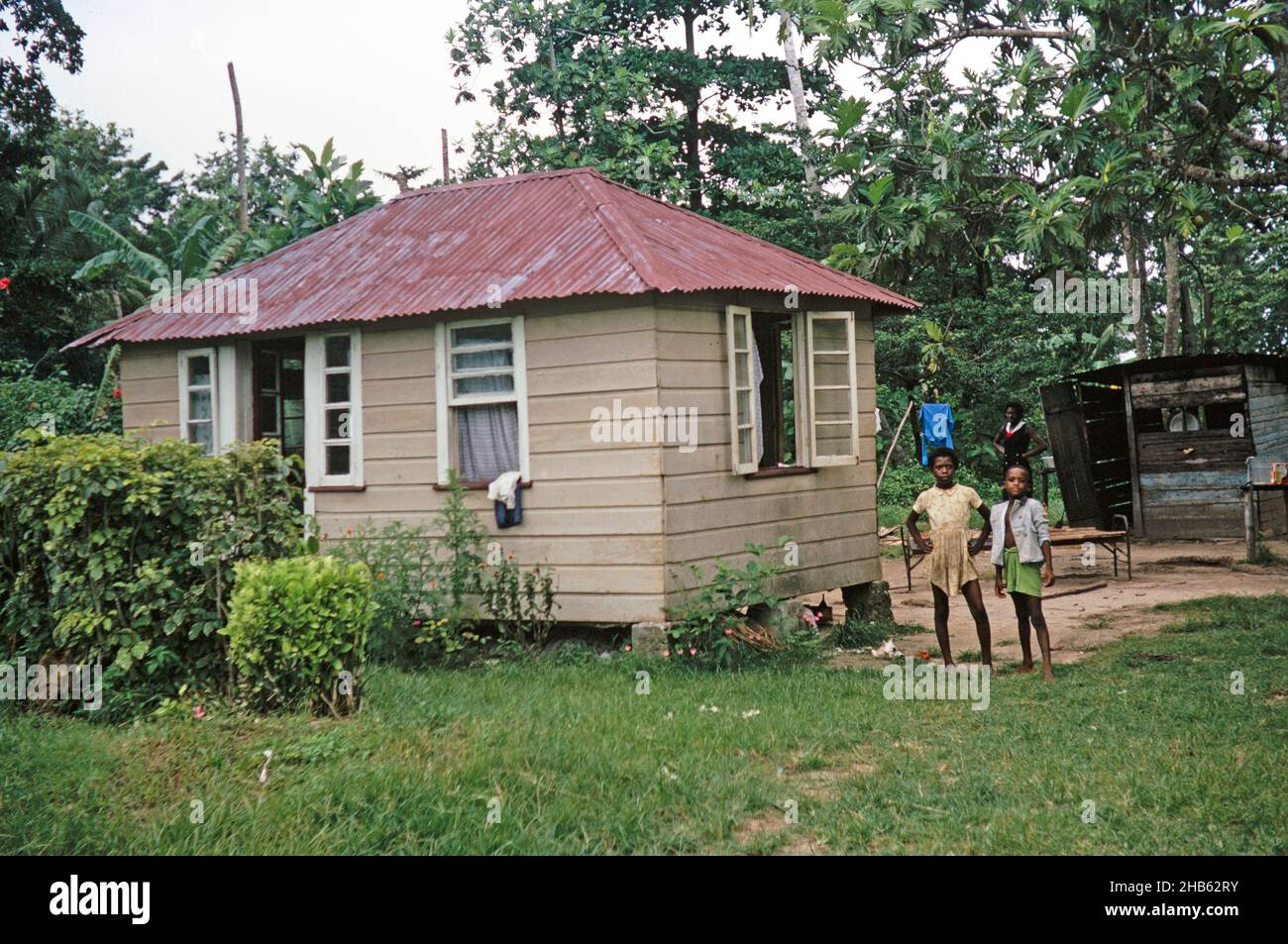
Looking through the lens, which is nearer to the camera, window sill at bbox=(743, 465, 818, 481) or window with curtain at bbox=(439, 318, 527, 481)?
window with curtain at bbox=(439, 318, 527, 481)

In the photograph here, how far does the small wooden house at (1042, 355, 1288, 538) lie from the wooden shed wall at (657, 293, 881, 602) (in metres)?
8.28

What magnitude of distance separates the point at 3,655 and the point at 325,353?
16.1 ft

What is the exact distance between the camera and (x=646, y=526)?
10188 mm

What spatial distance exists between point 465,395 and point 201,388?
3.48 m

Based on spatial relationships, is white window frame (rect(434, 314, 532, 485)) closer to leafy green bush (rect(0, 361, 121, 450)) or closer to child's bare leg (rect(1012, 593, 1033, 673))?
child's bare leg (rect(1012, 593, 1033, 673))

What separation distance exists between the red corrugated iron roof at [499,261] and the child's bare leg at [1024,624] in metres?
3.43

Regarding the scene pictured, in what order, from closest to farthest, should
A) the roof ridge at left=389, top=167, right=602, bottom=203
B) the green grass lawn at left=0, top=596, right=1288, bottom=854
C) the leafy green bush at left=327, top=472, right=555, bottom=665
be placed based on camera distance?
1. the green grass lawn at left=0, top=596, right=1288, bottom=854
2. the leafy green bush at left=327, top=472, right=555, bottom=665
3. the roof ridge at left=389, top=167, right=602, bottom=203

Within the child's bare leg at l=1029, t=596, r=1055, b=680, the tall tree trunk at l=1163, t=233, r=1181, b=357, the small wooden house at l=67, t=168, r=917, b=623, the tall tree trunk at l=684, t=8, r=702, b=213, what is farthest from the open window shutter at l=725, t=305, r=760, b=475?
the tall tree trunk at l=684, t=8, r=702, b=213

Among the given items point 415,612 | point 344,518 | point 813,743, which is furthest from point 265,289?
point 813,743

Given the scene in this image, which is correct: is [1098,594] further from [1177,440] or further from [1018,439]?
[1177,440]

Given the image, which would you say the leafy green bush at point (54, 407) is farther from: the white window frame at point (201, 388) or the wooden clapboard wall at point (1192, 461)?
the wooden clapboard wall at point (1192, 461)

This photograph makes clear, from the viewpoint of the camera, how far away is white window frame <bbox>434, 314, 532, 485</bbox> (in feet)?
35.3

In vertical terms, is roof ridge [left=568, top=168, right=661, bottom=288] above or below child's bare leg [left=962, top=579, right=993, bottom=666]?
above

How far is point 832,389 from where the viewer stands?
40.4 ft
